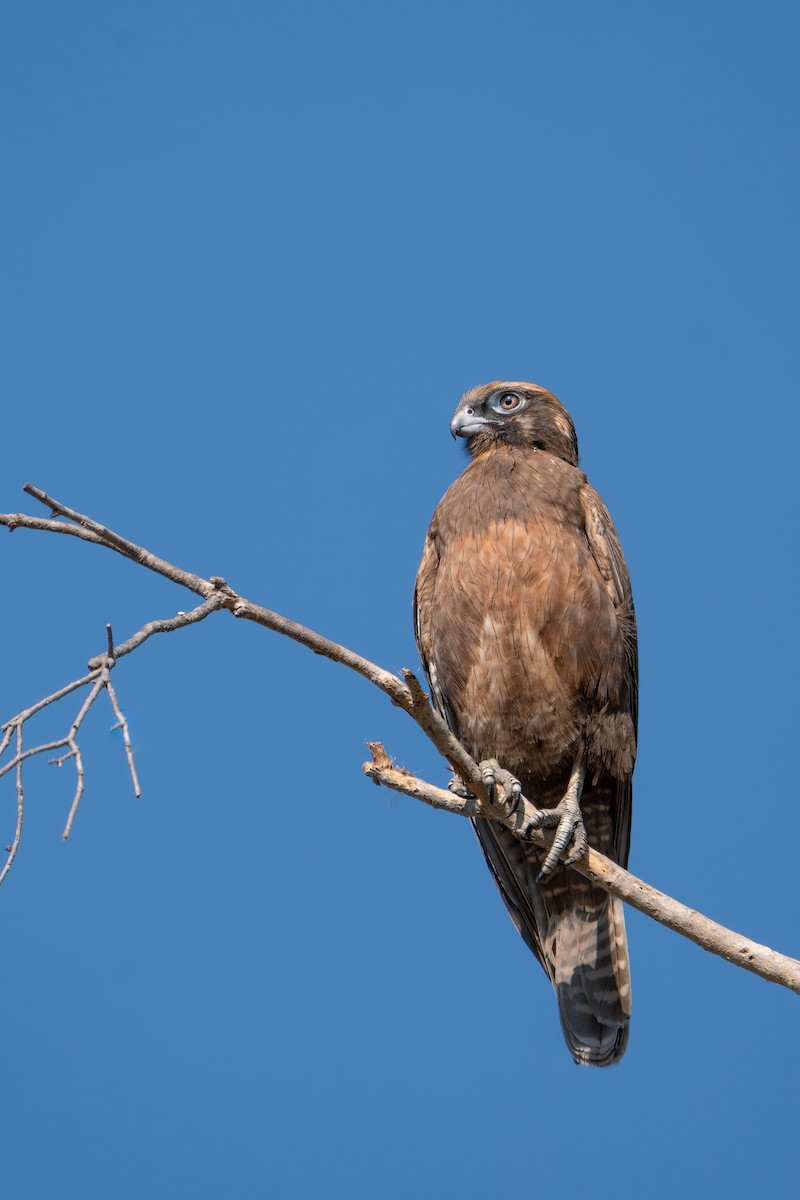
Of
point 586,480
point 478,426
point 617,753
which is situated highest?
point 478,426

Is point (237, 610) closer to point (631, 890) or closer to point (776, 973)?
point (631, 890)

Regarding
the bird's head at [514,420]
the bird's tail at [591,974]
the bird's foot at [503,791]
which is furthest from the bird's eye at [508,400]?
the bird's tail at [591,974]

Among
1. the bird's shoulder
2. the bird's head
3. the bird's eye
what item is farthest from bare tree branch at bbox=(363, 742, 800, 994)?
the bird's eye

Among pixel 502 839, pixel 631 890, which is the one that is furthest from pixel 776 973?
pixel 502 839

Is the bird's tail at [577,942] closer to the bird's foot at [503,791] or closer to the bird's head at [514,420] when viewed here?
the bird's foot at [503,791]

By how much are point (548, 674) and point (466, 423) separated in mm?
1018

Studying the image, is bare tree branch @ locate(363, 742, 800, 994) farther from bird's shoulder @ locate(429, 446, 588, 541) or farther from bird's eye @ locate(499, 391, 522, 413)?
bird's eye @ locate(499, 391, 522, 413)

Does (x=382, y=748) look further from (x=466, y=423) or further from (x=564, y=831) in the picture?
(x=466, y=423)

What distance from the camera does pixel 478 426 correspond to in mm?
4328

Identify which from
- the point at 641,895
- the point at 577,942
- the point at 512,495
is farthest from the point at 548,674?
the point at 577,942

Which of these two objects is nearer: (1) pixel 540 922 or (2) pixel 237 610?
(2) pixel 237 610

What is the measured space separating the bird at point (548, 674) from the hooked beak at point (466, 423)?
6cm

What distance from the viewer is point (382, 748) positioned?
3279 millimetres

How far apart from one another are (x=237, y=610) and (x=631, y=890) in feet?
4.32
